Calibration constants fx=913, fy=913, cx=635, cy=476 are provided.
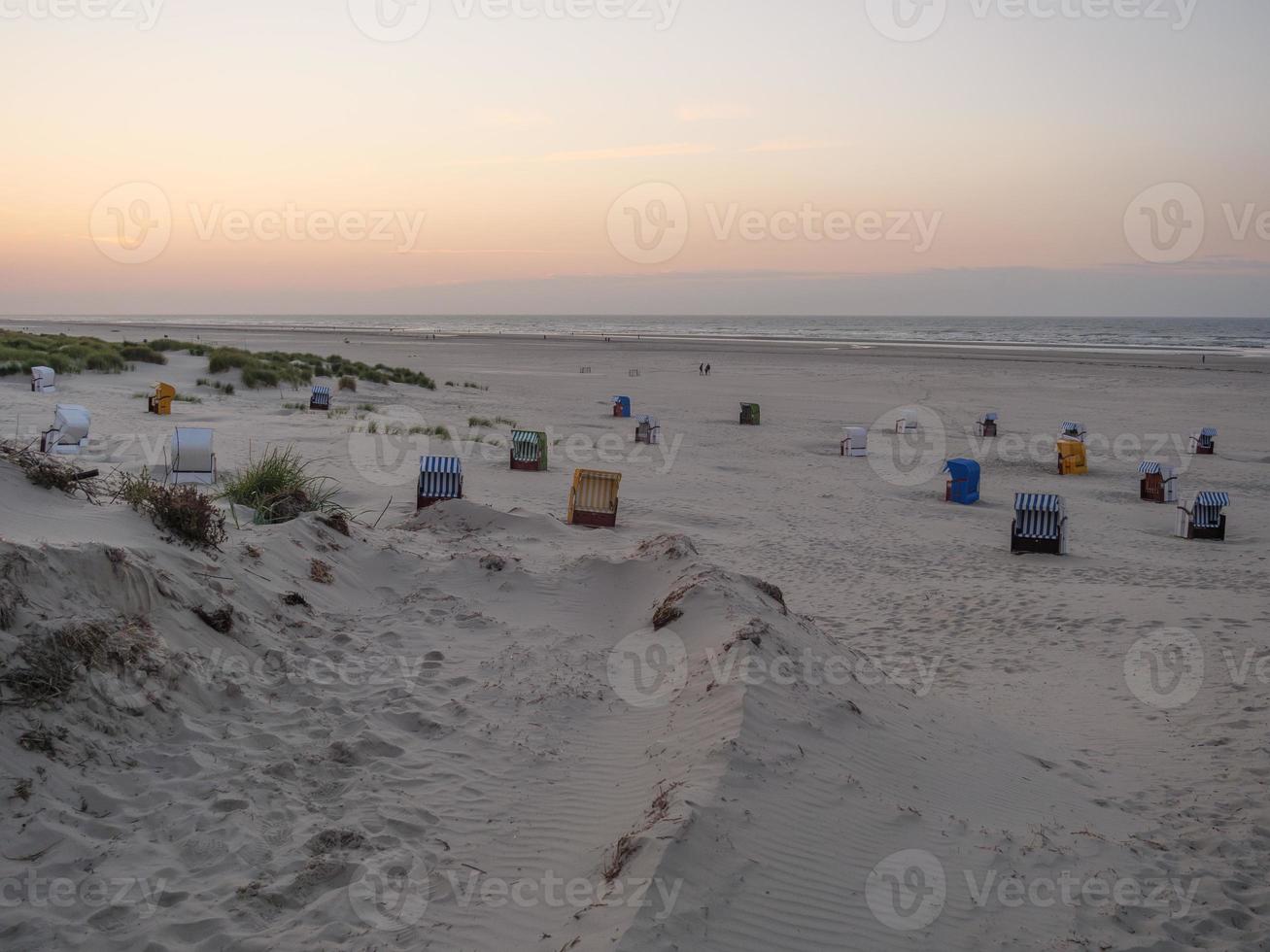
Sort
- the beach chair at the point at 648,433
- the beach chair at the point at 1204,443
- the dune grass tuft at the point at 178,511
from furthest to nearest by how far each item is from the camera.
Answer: the beach chair at the point at 1204,443 → the beach chair at the point at 648,433 → the dune grass tuft at the point at 178,511

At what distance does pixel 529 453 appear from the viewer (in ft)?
58.0

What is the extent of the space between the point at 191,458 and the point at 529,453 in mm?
6283

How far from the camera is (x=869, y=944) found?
4160mm

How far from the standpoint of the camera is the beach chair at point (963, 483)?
16391 millimetres

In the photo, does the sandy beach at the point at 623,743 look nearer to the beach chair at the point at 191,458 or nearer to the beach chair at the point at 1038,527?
the beach chair at the point at 1038,527

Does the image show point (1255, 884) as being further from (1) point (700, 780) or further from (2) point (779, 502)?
(2) point (779, 502)

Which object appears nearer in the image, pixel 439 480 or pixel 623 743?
pixel 623 743

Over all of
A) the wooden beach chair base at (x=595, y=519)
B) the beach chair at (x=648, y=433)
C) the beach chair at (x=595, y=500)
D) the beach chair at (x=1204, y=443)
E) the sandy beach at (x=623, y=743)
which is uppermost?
the beach chair at (x=1204, y=443)

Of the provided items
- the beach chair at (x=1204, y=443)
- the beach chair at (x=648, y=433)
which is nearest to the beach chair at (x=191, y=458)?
the beach chair at (x=648, y=433)

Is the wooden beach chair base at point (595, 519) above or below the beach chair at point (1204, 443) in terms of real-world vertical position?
below

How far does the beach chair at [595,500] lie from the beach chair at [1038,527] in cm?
567

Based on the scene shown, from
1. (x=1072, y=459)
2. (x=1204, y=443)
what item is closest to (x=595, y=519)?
(x=1072, y=459)

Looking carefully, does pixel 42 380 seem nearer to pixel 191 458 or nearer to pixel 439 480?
pixel 191 458

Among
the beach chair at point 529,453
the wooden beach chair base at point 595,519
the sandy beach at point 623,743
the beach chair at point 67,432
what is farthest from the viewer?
the beach chair at point 529,453
